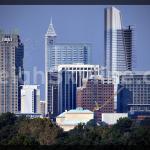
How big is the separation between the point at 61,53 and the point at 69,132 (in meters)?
1.36

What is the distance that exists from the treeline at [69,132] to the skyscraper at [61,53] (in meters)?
0.63

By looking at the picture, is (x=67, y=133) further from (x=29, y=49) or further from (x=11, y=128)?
(x=29, y=49)

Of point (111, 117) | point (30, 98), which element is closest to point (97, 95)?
point (111, 117)

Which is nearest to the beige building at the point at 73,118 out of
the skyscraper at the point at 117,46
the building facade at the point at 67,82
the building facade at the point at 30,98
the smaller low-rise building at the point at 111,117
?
the building facade at the point at 67,82

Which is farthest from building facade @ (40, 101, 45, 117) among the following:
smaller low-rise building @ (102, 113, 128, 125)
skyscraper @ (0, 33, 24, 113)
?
smaller low-rise building @ (102, 113, 128, 125)

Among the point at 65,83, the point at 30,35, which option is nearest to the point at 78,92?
the point at 65,83

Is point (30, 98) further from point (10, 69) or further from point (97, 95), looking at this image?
point (97, 95)

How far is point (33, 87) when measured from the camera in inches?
301

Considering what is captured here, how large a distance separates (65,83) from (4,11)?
4.88 feet

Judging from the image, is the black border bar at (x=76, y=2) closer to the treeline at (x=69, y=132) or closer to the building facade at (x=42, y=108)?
the building facade at (x=42, y=108)

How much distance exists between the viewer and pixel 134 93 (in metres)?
7.63

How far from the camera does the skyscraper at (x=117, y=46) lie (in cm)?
757

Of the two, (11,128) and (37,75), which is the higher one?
(37,75)

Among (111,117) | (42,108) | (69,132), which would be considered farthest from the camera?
(69,132)
